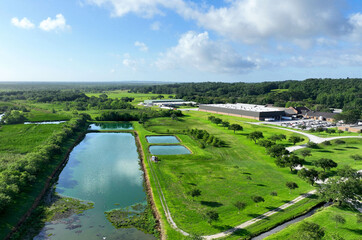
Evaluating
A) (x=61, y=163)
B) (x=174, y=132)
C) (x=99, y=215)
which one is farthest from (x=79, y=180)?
(x=174, y=132)

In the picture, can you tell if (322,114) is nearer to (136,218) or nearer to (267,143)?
(267,143)

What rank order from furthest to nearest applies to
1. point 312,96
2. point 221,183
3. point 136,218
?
point 312,96 < point 221,183 < point 136,218

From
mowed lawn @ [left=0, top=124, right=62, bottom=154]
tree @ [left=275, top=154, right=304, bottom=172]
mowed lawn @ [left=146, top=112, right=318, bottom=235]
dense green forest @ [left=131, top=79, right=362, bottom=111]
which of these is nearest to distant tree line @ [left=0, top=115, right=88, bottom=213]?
mowed lawn @ [left=0, top=124, right=62, bottom=154]

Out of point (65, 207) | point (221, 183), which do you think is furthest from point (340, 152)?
point (65, 207)

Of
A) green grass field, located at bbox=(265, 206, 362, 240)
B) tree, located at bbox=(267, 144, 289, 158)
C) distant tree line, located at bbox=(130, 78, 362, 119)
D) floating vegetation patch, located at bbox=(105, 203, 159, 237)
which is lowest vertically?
floating vegetation patch, located at bbox=(105, 203, 159, 237)

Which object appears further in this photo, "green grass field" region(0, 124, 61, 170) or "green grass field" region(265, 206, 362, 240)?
"green grass field" region(0, 124, 61, 170)

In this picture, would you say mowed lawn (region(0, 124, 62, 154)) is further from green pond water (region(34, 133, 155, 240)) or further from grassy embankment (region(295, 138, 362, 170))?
grassy embankment (region(295, 138, 362, 170))
